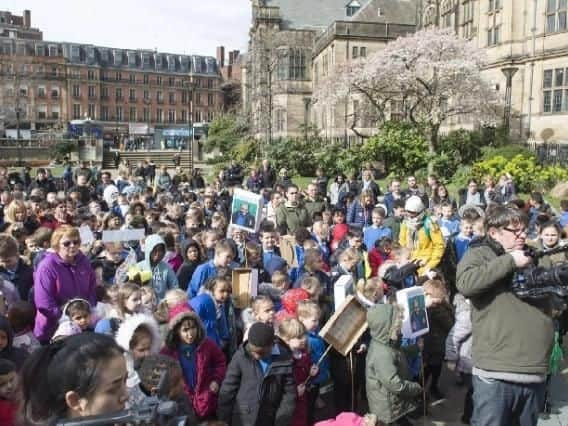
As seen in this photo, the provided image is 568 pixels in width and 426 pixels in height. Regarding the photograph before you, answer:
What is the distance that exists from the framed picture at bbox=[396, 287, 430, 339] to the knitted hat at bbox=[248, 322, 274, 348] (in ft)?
4.90

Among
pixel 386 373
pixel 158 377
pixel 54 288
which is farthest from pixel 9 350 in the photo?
pixel 386 373

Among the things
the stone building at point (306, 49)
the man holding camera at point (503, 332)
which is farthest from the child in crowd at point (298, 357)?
the stone building at point (306, 49)

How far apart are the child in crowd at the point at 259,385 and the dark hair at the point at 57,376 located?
233cm

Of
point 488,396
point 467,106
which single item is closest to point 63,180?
point 488,396

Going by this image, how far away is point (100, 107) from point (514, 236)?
332 feet

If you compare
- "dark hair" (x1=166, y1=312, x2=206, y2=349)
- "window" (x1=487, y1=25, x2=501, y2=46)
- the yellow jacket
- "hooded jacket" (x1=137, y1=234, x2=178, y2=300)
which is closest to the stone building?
"window" (x1=487, y1=25, x2=501, y2=46)

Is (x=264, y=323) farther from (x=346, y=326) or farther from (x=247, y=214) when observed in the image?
(x=247, y=214)

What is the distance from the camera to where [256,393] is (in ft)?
13.8

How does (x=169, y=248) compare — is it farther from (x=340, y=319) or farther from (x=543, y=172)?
(x=543, y=172)

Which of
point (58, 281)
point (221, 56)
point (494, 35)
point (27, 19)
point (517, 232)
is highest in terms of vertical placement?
point (27, 19)

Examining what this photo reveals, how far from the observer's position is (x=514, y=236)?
11.4ft

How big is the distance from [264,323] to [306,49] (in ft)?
176

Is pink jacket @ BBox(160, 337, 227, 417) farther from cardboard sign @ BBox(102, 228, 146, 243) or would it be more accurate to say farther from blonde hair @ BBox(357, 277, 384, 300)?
cardboard sign @ BBox(102, 228, 146, 243)

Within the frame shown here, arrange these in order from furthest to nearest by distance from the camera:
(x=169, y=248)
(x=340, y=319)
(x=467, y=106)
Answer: (x=467, y=106) → (x=169, y=248) → (x=340, y=319)
